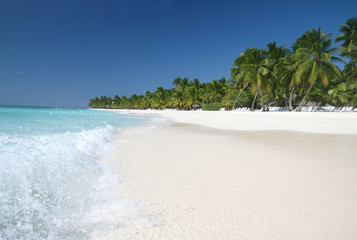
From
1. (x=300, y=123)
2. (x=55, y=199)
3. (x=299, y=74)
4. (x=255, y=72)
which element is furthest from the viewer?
(x=255, y=72)

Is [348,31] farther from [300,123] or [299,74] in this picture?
[300,123]

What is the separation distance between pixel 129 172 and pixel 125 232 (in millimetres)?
1739


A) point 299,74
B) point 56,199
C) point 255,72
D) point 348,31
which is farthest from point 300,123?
point 348,31

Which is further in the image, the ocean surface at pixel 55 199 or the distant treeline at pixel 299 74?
the distant treeline at pixel 299 74

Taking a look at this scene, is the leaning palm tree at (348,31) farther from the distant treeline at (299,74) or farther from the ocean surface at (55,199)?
the ocean surface at (55,199)

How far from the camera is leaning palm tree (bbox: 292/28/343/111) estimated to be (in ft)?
73.4

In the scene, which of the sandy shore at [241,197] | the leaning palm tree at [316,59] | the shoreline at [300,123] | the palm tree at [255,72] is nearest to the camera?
the sandy shore at [241,197]

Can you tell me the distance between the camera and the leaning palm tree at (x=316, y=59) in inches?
880

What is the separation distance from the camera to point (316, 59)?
75.5 ft

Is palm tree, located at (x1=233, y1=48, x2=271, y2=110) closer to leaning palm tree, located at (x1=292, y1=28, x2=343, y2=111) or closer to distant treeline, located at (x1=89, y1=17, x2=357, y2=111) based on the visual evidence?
distant treeline, located at (x1=89, y1=17, x2=357, y2=111)

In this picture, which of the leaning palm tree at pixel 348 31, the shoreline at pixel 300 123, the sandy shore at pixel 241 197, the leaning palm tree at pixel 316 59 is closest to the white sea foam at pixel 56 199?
the sandy shore at pixel 241 197

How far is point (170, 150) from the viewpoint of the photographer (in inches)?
206

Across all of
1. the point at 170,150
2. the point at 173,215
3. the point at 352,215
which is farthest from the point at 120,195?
the point at 170,150

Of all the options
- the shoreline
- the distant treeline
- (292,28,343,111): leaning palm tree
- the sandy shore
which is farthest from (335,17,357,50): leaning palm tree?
the sandy shore
